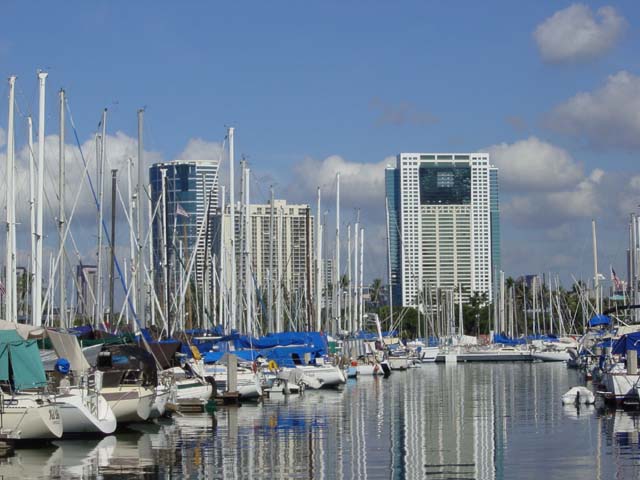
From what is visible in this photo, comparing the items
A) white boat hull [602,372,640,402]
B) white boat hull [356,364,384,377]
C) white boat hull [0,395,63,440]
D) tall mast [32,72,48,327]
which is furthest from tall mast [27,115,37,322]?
white boat hull [356,364,384,377]

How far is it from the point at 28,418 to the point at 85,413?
307 centimetres

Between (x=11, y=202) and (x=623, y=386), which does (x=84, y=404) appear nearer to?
(x=11, y=202)

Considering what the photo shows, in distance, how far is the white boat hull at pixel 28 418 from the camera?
3888cm

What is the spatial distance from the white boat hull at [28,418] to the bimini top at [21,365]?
36.1 inches

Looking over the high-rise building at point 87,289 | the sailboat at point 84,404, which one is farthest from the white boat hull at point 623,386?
the high-rise building at point 87,289

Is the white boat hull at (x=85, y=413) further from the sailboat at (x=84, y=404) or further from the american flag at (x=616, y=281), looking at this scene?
the american flag at (x=616, y=281)

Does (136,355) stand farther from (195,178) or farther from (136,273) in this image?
(195,178)

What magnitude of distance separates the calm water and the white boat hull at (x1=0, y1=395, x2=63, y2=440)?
618 millimetres

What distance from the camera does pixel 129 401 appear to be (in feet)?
152

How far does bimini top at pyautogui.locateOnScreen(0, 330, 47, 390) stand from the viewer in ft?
132

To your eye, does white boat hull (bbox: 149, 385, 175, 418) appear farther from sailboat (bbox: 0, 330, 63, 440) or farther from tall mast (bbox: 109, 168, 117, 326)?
tall mast (bbox: 109, 168, 117, 326)

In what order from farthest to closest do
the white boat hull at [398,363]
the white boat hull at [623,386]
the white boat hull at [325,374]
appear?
the white boat hull at [398,363] → the white boat hull at [325,374] → the white boat hull at [623,386]

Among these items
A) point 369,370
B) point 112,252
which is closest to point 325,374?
point 369,370

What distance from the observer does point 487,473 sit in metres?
33.8
